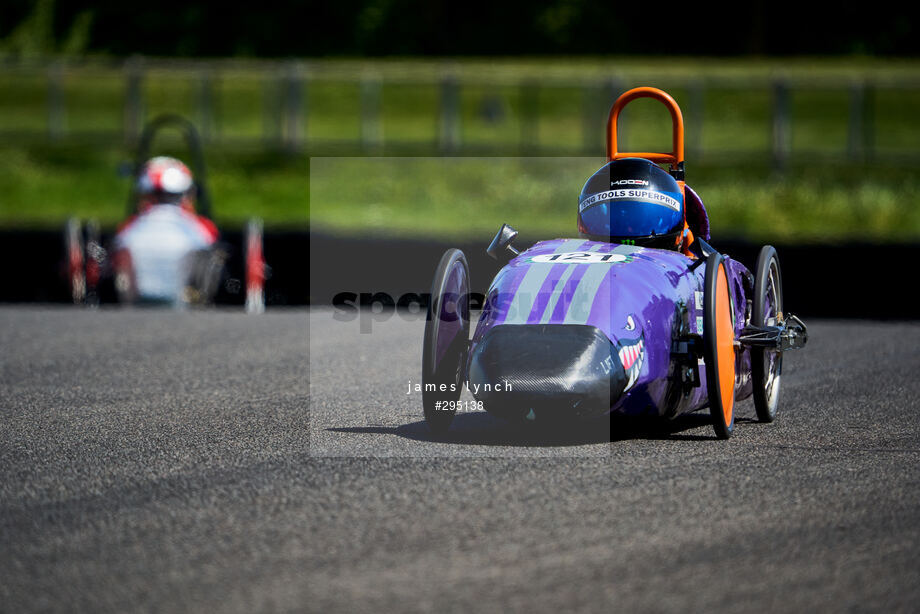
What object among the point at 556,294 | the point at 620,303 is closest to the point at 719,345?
the point at 620,303

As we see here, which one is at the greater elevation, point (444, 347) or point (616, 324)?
point (616, 324)

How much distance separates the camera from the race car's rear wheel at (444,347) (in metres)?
7.03

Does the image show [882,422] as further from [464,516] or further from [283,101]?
[283,101]

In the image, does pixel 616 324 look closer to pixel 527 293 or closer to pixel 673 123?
pixel 527 293

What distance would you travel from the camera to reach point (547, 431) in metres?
7.31

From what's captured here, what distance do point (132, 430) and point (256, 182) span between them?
73.6 feet

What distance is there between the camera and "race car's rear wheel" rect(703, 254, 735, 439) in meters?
6.80

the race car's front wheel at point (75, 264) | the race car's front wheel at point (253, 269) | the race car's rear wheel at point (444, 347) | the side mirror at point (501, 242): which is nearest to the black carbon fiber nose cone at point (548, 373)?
the race car's rear wheel at point (444, 347)

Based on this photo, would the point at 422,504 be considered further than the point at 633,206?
No

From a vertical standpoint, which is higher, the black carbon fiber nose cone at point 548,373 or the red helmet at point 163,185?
the red helmet at point 163,185

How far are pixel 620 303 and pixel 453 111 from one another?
2250cm

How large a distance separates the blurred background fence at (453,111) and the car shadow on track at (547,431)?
21.0 metres

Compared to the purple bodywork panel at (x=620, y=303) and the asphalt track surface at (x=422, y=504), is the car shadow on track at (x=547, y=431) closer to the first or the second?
the asphalt track surface at (x=422, y=504)

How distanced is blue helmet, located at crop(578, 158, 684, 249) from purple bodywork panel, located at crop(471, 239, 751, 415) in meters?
0.31
